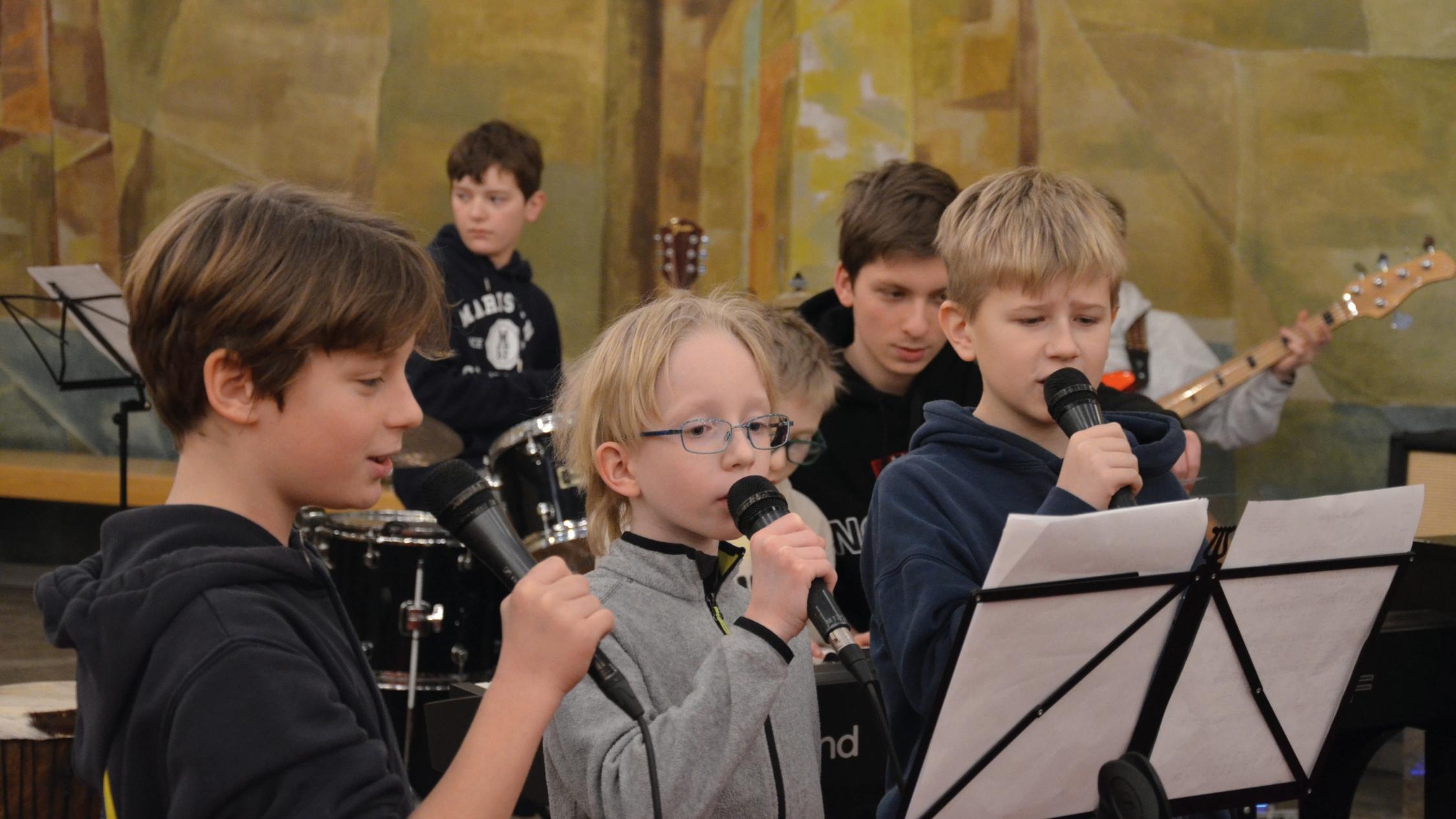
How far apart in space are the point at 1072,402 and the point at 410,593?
9.23 feet

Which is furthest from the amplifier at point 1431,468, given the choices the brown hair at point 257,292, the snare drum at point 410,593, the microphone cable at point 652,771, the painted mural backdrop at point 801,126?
the brown hair at point 257,292

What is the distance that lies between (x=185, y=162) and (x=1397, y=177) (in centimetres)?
521

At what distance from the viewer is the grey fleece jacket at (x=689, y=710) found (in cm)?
145

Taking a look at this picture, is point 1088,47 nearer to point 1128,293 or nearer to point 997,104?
point 997,104

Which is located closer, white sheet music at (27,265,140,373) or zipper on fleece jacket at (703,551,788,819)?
zipper on fleece jacket at (703,551,788,819)

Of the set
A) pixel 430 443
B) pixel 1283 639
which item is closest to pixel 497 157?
pixel 430 443

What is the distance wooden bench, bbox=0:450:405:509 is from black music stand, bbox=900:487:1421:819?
14.7ft

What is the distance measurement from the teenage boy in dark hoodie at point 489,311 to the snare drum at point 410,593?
0.60 ft

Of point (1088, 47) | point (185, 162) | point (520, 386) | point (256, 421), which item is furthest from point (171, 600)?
point (185, 162)

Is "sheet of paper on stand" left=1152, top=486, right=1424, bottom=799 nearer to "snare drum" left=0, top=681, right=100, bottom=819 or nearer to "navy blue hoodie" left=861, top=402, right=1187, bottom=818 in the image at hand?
"navy blue hoodie" left=861, top=402, right=1187, bottom=818

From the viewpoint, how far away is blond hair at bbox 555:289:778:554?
1714mm

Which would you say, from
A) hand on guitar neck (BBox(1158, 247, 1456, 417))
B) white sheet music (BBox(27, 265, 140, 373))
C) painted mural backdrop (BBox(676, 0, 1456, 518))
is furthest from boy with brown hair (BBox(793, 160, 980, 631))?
painted mural backdrop (BBox(676, 0, 1456, 518))

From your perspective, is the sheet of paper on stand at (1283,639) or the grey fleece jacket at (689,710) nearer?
the grey fleece jacket at (689,710)

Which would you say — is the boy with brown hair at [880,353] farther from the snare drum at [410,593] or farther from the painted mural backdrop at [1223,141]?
the painted mural backdrop at [1223,141]
